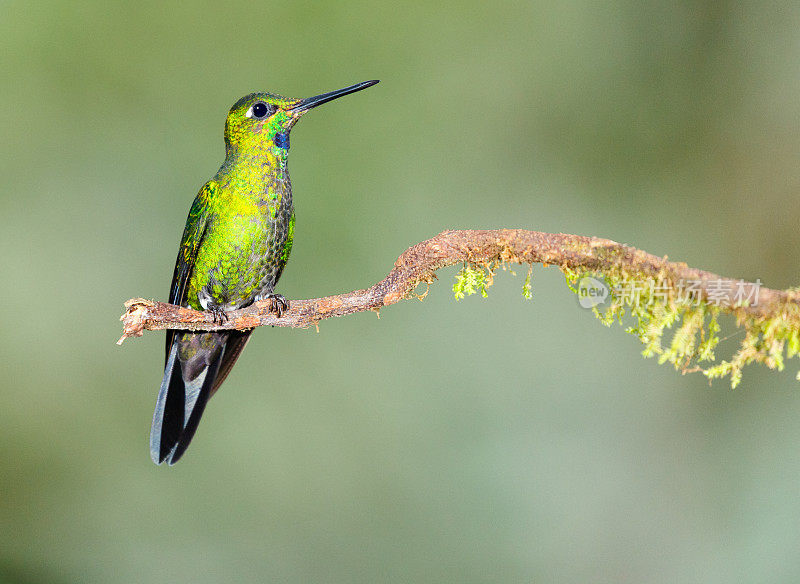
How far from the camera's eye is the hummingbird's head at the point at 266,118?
3033 millimetres

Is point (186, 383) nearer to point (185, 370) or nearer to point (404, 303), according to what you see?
point (185, 370)

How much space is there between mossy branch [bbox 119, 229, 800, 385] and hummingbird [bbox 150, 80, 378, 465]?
834 mm

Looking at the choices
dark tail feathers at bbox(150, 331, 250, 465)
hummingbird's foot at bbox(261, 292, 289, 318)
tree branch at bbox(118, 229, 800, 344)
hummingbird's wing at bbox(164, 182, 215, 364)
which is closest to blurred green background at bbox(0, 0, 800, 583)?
Answer: dark tail feathers at bbox(150, 331, 250, 465)

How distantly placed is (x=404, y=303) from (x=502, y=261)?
3.00 meters

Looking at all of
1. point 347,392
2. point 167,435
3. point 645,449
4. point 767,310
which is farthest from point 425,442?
point 767,310

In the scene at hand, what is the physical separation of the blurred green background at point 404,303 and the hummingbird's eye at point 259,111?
190 centimetres

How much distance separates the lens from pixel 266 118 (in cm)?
305

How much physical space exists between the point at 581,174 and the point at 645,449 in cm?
201

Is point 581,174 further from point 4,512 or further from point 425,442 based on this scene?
point 4,512

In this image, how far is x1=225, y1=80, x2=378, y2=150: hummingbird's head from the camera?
9.95ft

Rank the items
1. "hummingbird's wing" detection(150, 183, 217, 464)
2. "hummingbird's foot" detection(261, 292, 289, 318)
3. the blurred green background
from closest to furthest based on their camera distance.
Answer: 1. "hummingbird's foot" detection(261, 292, 289, 318)
2. "hummingbird's wing" detection(150, 183, 217, 464)
3. the blurred green background

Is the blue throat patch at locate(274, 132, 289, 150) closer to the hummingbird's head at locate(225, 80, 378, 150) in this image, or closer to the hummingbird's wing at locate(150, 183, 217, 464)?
the hummingbird's head at locate(225, 80, 378, 150)

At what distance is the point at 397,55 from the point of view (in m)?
5.36

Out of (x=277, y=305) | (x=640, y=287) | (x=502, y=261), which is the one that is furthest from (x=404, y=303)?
(x=640, y=287)
